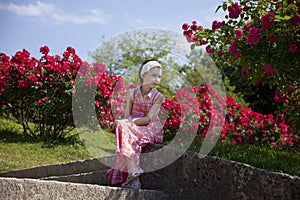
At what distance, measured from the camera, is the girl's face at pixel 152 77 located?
3.35m

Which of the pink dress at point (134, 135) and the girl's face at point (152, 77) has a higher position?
the girl's face at point (152, 77)

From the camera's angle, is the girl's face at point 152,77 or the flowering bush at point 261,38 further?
the girl's face at point 152,77

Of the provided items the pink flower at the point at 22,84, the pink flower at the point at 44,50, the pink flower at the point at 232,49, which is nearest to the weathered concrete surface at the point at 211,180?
the pink flower at the point at 232,49

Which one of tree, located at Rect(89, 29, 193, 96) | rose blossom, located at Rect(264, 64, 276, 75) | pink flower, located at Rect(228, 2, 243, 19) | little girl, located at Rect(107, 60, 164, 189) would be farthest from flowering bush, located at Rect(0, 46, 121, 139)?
rose blossom, located at Rect(264, 64, 276, 75)

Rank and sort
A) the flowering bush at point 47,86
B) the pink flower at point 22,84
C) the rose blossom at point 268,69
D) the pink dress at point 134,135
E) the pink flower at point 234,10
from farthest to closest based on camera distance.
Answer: the pink flower at point 22,84
the flowering bush at point 47,86
the pink flower at point 234,10
the pink dress at point 134,135
the rose blossom at point 268,69

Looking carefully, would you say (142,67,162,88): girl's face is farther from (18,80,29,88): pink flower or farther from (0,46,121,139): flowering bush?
(18,80,29,88): pink flower

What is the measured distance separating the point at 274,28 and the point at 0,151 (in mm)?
4555

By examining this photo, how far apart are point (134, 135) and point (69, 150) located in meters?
3.30

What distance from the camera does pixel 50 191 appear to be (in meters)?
2.44

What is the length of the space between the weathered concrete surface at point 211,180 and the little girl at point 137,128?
171 millimetres

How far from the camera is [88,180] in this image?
3.37m

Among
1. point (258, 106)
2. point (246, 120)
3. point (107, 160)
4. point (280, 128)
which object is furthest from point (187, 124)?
point (258, 106)

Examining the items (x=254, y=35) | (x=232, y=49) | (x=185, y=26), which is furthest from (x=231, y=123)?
(x=254, y=35)

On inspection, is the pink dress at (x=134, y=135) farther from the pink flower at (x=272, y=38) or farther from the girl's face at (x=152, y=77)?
the pink flower at (x=272, y=38)
